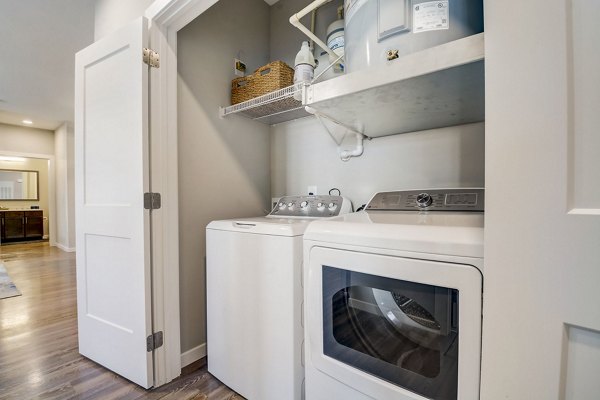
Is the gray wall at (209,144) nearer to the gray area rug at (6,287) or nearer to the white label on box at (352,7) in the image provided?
the white label on box at (352,7)

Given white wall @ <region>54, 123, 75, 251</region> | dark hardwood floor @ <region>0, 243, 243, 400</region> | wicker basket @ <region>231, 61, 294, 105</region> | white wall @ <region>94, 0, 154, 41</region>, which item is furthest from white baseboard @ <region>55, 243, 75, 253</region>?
wicker basket @ <region>231, 61, 294, 105</region>

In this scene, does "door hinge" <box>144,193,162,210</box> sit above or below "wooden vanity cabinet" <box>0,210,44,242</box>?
above

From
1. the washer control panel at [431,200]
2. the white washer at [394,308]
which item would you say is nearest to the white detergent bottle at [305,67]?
the washer control panel at [431,200]

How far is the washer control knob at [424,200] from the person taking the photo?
4.07 ft

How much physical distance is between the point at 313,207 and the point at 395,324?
88cm

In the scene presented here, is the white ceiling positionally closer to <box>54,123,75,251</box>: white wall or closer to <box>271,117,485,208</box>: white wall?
<box>54,123,75,251</box>: white wall

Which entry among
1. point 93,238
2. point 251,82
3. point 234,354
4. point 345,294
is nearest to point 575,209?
point 345,294

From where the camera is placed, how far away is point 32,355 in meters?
1.75

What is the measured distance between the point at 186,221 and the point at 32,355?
1388 mm

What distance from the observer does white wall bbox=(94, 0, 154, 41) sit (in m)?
1.61

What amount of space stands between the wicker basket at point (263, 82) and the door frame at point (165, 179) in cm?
44

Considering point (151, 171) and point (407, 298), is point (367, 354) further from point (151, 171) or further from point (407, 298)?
point (151, 171)

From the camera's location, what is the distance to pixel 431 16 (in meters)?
0.82

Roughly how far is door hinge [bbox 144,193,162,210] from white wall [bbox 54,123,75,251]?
Result: 5.44m
